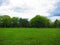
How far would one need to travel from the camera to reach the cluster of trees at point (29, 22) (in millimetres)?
4074

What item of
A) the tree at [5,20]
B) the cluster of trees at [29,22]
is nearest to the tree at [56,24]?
the cluster of trees at [29,22]

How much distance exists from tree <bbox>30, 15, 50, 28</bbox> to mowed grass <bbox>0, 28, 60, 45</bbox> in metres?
0.10

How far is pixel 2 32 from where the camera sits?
4.20 metres

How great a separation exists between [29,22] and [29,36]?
1.02ft

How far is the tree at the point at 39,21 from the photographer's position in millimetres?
4094

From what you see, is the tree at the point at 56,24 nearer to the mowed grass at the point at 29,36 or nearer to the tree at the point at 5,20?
the mowed grass at the point at 29,36

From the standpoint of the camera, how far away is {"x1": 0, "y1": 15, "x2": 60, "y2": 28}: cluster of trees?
160 inches

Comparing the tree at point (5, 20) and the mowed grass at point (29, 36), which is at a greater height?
the tree at point (5, 20)

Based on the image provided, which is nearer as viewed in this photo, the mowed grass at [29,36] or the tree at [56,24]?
the mowed grass at [29,36]

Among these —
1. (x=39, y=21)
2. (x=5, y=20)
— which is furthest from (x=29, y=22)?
(x=5, y=20)

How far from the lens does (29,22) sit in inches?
163

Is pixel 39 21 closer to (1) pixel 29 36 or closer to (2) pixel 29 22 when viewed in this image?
(2) pixel 29 22

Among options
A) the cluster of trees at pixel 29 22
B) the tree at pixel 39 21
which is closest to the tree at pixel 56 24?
the cluster of trees at pixel 29 22

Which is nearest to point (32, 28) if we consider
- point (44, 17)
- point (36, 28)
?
point (36, 28)
